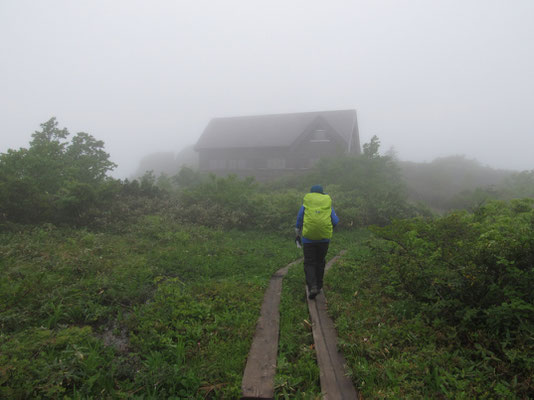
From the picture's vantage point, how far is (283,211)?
507 inches

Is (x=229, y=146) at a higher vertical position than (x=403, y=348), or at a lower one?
higher

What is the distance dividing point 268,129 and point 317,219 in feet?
104

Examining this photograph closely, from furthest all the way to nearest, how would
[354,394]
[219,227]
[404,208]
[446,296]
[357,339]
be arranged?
1. [404,208]
2. [219,227]
3. [446,296]
4. [357,339]
5. [354,394]

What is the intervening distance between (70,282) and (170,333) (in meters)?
2.94

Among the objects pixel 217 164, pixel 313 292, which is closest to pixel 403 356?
pixel 313 292

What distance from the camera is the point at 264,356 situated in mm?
3596

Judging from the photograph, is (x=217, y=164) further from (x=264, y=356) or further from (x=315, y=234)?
(x=264, y=356)

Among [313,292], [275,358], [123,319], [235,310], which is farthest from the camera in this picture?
[313,292]

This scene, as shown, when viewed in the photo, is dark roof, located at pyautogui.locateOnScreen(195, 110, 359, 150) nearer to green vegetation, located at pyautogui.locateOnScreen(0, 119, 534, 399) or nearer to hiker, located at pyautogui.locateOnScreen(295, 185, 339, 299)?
green vegetation, located at pyautogui.locateOnScreen(0, 119, 534, 399)

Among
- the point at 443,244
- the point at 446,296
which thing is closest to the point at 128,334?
the point at 446,296

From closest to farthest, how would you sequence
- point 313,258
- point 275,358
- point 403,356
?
point 403,356 < point 275,358 < point 313,258

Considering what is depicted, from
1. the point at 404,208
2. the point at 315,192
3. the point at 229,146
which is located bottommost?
the point at 404,208

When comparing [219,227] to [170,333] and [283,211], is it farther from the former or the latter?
[170,333]

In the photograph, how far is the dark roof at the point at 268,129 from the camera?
32731 millimetres
